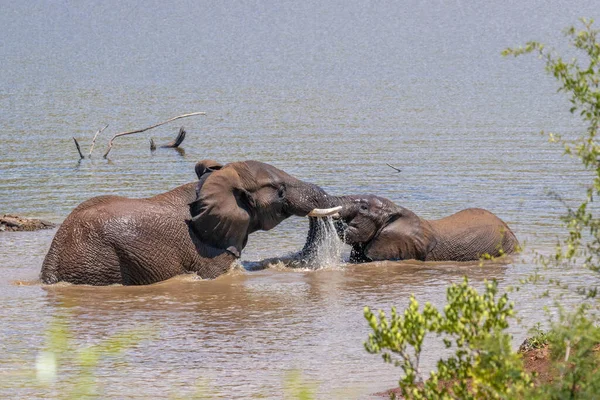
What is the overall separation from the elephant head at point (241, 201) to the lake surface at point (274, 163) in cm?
51

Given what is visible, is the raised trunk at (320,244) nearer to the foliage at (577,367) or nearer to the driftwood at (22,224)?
the driftwood at (22,224)

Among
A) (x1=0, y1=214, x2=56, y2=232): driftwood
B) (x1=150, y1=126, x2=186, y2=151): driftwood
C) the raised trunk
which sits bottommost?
(x1=0, y1=214, x2=56, y2=232): driftwood

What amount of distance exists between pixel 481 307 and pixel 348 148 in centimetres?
1745

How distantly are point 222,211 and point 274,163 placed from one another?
8417 millimetres

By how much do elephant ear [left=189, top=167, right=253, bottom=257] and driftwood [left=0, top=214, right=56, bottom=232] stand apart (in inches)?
150

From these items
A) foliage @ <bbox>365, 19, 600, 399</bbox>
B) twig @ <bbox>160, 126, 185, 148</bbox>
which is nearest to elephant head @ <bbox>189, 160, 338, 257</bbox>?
foliage @ <bbox>365, 19, 600, 399</bbox>

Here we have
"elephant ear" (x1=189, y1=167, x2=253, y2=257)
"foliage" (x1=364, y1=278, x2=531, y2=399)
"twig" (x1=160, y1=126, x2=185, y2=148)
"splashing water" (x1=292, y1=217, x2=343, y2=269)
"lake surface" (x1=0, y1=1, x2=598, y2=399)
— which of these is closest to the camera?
"foliage" (x1=364, y1=278, x2=531, y2=399)

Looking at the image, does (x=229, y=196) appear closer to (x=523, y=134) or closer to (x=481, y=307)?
(x=481, y=307)

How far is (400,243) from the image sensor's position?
14.3m

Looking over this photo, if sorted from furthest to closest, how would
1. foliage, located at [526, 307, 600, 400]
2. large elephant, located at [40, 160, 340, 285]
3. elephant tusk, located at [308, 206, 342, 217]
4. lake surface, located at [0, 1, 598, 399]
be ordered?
1. elephant tusk, located at [308, 206, 342, 217]
2. large elephant, located at [40, 160, 340, 285]
3. lake surface, located at [0, 1, 598, 399]
4. foliage, located at [526, 307, 600, 400]

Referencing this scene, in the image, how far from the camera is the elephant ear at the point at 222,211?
1298 cm

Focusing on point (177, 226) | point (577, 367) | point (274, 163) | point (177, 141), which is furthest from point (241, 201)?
point (177, 141)

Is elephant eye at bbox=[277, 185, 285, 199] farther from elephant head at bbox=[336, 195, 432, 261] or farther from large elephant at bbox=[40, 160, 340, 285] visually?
elephant head at bbox=[336, 195, 432, 261]

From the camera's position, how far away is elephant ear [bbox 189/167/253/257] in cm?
1298
